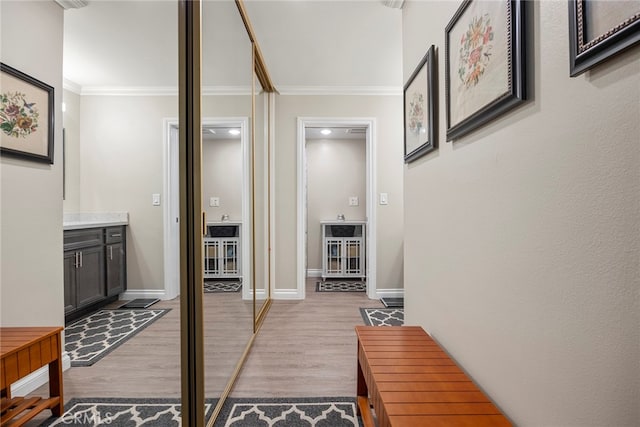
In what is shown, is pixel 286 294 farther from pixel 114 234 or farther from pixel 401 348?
pixel 114 234

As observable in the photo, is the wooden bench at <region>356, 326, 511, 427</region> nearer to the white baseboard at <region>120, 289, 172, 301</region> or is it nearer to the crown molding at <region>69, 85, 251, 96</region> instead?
the white baseboard at <region>120, 289, 172, 301</region>

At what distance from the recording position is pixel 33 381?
650 millimetres

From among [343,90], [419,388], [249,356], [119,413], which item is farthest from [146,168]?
[343,90]

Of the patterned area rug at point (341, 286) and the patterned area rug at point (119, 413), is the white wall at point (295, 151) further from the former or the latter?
the patterned area rug at point (119, 413)

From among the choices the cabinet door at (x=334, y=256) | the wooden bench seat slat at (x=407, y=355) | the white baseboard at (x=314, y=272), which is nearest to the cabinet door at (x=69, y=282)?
the wooden bench seat slat at (x=407, y=355)

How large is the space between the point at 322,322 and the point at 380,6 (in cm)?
260

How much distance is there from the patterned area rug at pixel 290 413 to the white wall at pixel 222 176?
1007 mm

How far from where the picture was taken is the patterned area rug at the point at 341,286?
4.09 metres

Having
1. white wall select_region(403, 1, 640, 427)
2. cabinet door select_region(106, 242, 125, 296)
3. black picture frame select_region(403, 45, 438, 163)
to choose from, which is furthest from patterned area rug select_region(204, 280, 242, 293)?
black picture frame select_region(403, 45, 438, 163)

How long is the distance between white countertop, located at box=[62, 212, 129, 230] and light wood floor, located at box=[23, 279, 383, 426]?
33 centimetres

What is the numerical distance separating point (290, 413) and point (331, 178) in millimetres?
3951

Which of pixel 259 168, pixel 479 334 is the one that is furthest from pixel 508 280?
pixel 259 168

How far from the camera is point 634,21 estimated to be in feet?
1.58

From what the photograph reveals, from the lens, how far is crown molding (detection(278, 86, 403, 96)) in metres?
3.57
